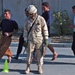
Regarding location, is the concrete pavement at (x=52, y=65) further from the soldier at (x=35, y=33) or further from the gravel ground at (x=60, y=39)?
the gravel ground at (x=60, y=39)

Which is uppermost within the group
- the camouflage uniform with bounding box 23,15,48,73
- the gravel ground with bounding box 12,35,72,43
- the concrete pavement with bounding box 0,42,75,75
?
the camouflage uniform with bounding box 23,15,48,73

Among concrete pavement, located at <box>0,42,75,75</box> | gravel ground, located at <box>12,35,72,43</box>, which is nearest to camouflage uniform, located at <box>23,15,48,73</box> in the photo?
concrete pavement, located at <box>0,42,75,75</box>

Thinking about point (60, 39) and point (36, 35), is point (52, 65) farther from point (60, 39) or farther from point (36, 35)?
point (60, 39)

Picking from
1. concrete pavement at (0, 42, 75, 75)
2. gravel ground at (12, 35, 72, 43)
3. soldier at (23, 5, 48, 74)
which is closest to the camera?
soldier at (23, 5, 48, 74)

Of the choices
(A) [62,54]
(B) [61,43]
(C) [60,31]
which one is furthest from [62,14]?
(A) [62,54]

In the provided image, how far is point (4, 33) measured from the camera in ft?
35.2

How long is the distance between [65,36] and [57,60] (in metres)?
5.94

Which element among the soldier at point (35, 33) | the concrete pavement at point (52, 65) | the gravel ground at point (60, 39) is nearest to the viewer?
the soldier at point (35, 33)

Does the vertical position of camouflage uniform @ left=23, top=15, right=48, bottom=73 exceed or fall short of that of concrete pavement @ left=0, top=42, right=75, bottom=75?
it exceeds it

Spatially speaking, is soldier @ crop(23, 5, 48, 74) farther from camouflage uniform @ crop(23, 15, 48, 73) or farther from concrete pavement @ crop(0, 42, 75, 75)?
concrete pavement @ crop(0, 42, 75, 75)

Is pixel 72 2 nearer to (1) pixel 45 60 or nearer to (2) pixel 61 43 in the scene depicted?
(2) pixel 61 43

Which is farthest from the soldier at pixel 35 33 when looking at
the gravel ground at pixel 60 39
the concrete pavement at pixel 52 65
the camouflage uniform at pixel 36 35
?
the gravel ground at pixel 60 39

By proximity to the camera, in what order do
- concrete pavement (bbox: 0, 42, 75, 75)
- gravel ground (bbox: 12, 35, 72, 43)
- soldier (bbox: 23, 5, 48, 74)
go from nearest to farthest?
1. soldier (bbox: 23, 5, 48, 74)
2. concrete pavement (bbox: 0, 42, 75, 75)
3. gravel ground (bbox: 12, 35, 72, 43)

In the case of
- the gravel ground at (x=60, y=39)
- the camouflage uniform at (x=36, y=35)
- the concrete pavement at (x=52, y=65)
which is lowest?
the concrete pavement at (x=52, y=65)
